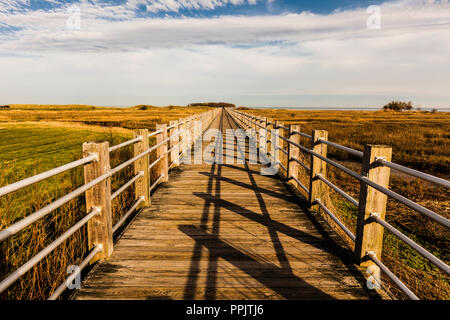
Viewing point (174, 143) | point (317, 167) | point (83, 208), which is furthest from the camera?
point (174, 143)

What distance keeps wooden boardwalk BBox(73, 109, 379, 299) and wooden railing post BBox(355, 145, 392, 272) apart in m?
0.27

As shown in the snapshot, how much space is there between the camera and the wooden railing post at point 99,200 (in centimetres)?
331

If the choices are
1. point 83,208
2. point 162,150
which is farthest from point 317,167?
point 83,208

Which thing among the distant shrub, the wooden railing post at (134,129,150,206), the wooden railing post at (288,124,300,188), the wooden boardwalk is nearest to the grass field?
the wooden railing post at (134,129,150,206)

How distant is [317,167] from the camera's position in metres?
5.16

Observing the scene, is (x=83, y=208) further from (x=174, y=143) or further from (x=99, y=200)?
(x=174, y=143)

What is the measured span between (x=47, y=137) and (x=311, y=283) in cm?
2325

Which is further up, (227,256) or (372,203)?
(372,203)

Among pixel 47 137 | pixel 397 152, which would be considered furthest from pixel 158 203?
pixel 47 137

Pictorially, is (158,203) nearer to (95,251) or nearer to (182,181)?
(182,181)

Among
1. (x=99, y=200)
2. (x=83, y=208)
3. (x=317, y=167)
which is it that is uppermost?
(x=317, y=167)

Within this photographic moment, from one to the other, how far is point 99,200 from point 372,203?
2765 mm

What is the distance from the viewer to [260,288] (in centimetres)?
292

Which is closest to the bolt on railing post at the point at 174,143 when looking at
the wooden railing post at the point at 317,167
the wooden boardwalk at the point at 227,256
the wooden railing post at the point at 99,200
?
the wooden boardwalk at the point at 227,256
